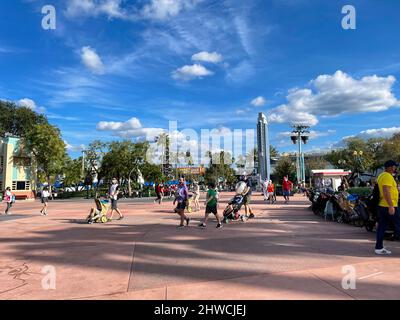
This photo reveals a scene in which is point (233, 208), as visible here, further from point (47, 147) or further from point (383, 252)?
point (47, 147)

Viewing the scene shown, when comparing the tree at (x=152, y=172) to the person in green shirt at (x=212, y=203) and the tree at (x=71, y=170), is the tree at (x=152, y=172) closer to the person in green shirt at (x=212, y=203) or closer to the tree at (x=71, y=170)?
the tree at (x=71, y=170)

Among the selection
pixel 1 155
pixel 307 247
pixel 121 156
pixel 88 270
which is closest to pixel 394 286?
pixel 307 247

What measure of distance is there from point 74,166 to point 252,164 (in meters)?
33.9

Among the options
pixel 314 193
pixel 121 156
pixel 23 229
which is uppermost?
pixel 121 156

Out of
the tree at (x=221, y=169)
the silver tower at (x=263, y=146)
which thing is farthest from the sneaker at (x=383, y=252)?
the tree at (x=221, y=169)

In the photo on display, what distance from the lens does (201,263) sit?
6.48 meters

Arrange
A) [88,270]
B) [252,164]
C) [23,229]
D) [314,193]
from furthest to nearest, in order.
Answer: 1. [252,164]
2. [314,193]
3. [23,229]
4. [88,270]

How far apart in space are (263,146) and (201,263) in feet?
117

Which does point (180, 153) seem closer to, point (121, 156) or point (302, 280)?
point (121, 156)

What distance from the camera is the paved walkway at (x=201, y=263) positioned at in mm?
4886

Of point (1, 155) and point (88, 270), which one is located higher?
point (1, 155)

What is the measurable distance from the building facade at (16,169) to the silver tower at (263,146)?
31148 mm
